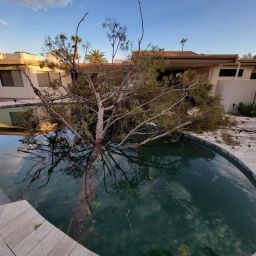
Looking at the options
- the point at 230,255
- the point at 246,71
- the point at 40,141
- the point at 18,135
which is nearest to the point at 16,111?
the point at 18,135

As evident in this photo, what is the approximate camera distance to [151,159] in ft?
20.9

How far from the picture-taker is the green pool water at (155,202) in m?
3.09

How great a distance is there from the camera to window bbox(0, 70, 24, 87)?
16.1 metres

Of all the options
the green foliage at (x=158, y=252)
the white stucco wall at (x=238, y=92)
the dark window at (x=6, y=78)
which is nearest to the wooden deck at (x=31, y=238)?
the green foliage at (x=158, y=252)

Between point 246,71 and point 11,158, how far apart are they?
17.2 meters

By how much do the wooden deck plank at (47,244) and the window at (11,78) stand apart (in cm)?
1735

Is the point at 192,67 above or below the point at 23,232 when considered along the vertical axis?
above

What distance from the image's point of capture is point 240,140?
6883 millimetres

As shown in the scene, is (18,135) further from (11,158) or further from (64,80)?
(64,80)

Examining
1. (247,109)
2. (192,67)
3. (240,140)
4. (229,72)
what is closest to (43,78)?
(192,67)

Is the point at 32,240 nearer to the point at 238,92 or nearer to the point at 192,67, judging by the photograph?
the point at 238,92

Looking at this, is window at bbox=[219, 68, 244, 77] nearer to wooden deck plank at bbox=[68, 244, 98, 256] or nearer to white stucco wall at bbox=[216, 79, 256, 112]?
white stucco wall at bbox=[216, 79, 256, 112]

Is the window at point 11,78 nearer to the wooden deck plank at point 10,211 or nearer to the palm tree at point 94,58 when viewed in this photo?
the palm tree at point 94,58

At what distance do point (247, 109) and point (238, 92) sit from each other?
1196 millimetres
